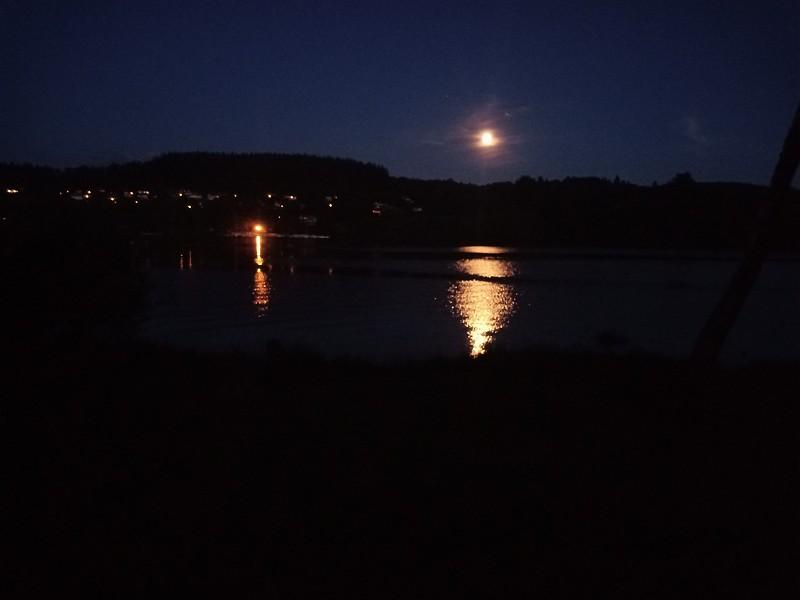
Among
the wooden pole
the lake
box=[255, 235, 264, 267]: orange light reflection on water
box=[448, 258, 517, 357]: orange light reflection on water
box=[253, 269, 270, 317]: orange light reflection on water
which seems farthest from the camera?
box=[255, 235, 264, 267]: orange light reflection on water

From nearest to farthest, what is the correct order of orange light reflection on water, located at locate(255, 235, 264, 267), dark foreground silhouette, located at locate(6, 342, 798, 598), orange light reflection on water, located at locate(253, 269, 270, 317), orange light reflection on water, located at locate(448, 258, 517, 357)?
dark foreground silhouette, located at locate(6, 342, 798, 598), orange light reflection on water, located at locate(448, 258, 517, 357), orange light reflection on water, located at locate(253, 269, 270, 317), orange light reflection on water, located at locate(255, 235, 264, 267)

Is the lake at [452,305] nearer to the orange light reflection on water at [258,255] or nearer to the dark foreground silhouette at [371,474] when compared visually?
the orange light reflection on water at [258,255]

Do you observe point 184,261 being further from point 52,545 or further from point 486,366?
point 52,545

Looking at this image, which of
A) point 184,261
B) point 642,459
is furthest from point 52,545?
point 184,261

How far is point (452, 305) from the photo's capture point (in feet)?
102

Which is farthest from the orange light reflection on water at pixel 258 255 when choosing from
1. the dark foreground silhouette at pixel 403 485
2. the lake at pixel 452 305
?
the dark foreground silhouette at pixel 403 485

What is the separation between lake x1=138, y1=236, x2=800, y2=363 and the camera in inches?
870

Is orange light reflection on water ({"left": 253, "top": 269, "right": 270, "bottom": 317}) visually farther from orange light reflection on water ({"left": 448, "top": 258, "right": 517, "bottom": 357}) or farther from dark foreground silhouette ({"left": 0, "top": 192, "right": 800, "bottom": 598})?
dark foreground silhouette ({"left": 0, "top": 192, "right": 800, "bottom": 598})

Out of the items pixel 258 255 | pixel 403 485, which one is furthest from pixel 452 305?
pixel 258 255

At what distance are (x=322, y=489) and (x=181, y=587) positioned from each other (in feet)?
5.71

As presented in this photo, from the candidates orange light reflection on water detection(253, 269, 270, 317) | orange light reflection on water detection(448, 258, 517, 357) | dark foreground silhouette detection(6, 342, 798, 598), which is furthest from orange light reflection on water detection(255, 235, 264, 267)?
dark foreground silhouette detection(6, 342, 798, 598)

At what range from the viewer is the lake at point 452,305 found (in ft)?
72.5

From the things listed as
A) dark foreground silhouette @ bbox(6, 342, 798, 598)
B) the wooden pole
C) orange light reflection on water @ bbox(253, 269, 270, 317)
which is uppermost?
the wooden pole

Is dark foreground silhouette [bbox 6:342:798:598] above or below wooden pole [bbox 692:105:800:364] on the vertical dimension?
below
